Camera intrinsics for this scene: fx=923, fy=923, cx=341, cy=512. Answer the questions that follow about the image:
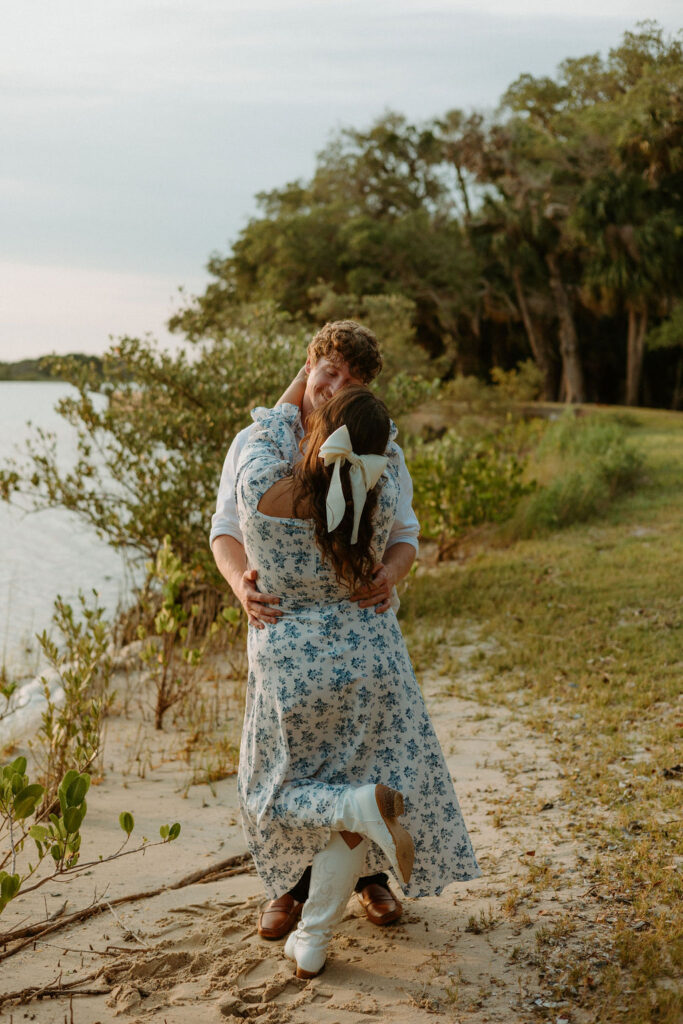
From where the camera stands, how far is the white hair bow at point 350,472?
98.3 inches

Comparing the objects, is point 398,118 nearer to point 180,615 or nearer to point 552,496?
point 552,496

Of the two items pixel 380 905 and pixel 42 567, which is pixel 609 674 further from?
pixel 42 567

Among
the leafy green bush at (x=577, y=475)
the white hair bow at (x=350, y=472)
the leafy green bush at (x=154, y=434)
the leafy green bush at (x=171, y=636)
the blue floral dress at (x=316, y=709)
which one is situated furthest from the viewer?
the leafy green bush at (x=577, y=475)

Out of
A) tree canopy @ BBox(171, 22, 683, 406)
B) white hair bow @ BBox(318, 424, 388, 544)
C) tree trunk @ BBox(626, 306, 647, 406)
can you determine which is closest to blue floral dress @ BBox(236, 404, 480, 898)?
white hair bow @ BBox(318, 424, 388, 544)

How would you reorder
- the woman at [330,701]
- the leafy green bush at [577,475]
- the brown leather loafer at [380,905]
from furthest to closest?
the leafy green bush at [577,475] → the brown leather loafer at [380,905] → the woman at [330,701]

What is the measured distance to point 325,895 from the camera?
2705mm

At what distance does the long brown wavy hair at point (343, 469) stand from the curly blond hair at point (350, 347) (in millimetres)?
174

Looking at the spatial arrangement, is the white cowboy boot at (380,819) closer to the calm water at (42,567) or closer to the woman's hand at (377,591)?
the woman's hand at (377,591)

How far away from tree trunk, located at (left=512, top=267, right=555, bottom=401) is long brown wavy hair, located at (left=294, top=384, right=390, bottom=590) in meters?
24.7

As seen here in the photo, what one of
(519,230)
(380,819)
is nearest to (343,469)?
(380,819)

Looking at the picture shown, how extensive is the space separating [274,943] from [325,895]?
1.62 feet

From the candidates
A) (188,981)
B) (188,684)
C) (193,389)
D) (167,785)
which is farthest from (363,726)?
(193,389)

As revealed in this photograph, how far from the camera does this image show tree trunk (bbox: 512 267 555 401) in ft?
87.7

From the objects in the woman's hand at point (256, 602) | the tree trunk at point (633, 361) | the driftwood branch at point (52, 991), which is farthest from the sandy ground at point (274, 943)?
the tree trunk at point (633, 361)
